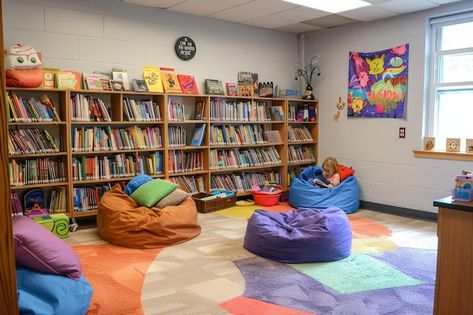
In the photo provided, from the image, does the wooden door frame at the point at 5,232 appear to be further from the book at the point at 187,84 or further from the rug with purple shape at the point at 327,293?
the book at the point at 187,84

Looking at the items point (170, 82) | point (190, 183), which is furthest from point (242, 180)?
point (170, 82)

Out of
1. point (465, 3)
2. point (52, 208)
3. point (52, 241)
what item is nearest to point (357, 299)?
point (52, 241)

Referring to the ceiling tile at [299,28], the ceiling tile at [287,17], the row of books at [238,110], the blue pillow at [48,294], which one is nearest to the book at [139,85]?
the row of books at [238,110]

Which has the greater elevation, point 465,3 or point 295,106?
point 465,3

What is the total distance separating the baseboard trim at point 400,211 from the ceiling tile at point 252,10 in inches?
119

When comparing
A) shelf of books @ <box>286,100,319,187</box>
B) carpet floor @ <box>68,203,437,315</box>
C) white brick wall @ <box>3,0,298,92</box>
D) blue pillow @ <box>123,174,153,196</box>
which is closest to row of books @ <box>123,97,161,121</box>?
white brick wall @ <box>3,0,298,92</box>

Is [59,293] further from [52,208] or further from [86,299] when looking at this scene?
[52,208]

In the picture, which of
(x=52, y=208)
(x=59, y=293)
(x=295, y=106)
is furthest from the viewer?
(x=295, y=106)

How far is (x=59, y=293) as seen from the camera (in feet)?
8.06

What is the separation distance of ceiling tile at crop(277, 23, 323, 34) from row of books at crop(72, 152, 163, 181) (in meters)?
2.86

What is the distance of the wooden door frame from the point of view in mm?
987

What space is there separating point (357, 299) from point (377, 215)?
2.94m

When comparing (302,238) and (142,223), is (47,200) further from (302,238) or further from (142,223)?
(302,238)

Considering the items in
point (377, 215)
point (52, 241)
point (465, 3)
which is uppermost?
point (465, 3)
